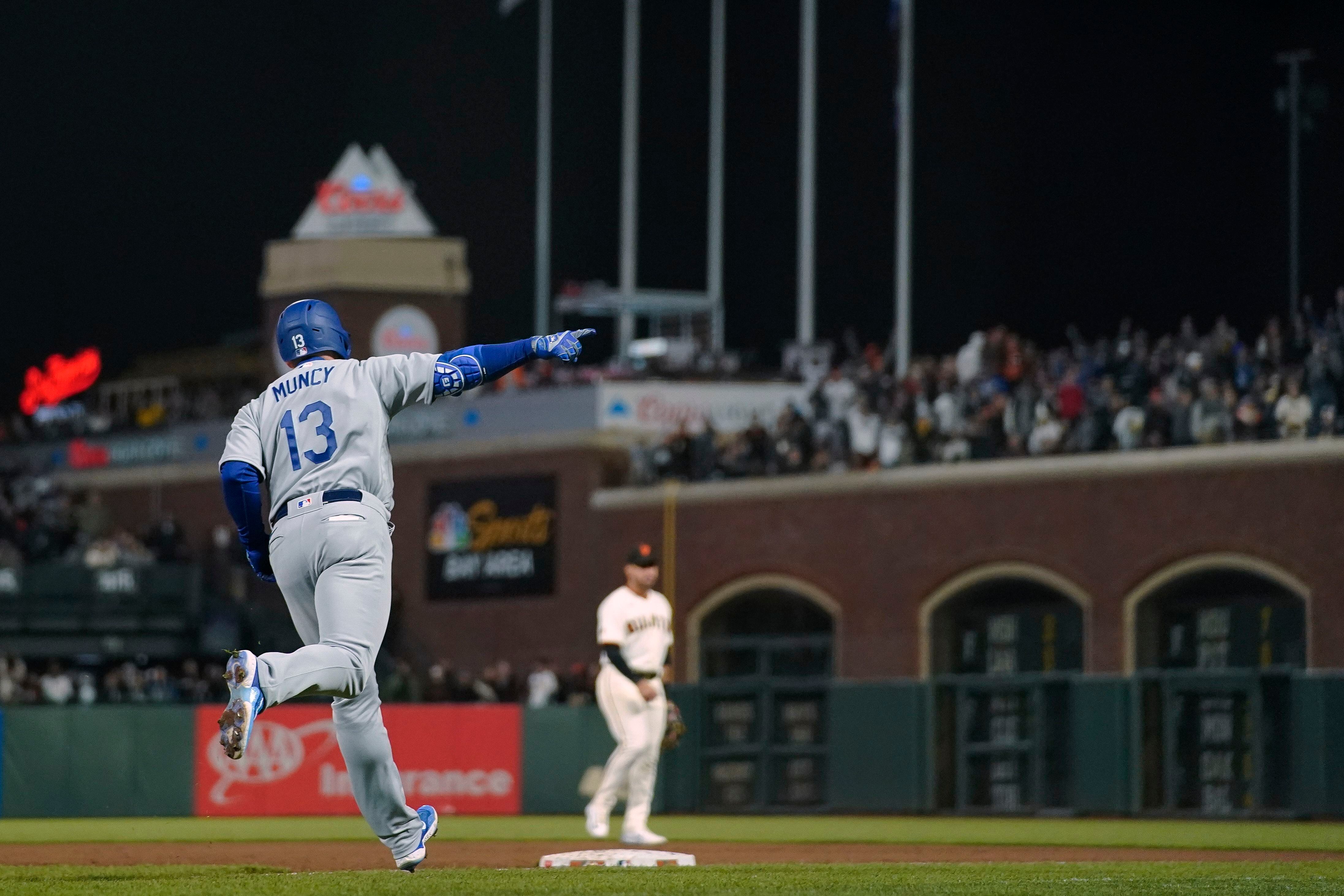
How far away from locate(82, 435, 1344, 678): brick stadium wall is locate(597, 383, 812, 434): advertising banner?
0.87 meters

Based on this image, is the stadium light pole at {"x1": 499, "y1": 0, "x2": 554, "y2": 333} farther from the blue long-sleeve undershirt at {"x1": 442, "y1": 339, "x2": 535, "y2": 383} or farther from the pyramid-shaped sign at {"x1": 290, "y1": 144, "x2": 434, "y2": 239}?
the blue long-sleeve undershirt at {"x1": 442, "y1": 339, "x2": 535, "y2": 383}

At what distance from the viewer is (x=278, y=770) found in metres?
23.0

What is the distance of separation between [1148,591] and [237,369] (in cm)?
2969

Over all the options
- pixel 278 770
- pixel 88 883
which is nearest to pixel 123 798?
pixel 278 770

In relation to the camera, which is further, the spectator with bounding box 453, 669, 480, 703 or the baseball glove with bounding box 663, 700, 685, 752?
the spectator with bounding box 453, 669, 480, 703

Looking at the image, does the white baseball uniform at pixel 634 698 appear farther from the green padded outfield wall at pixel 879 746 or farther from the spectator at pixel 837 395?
the spectator at pixel 837 395

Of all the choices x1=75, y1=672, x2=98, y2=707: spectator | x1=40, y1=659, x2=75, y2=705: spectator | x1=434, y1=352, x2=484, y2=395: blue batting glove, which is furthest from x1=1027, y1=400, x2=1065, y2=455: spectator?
x1=434, y1=352, x2=484, y2=395: blue batting glove

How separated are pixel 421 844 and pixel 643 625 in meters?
6.19

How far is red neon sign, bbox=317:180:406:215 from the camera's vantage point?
1743 inches

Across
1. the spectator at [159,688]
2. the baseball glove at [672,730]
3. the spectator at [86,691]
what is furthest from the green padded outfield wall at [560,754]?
the spectator at [159,688]

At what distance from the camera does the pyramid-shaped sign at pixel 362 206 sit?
145 ft

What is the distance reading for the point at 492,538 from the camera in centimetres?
3966

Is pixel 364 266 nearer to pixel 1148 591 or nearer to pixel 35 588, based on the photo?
pixel 35 588

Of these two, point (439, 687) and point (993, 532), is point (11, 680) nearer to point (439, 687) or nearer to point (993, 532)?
point (439, 687)
